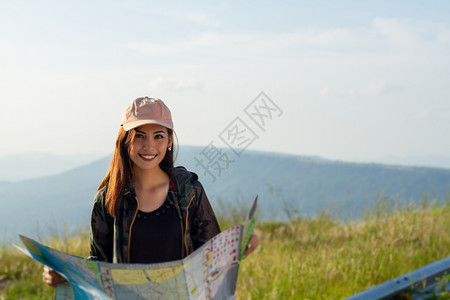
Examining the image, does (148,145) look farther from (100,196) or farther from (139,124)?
(100,196)

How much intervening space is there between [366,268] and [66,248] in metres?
3.35

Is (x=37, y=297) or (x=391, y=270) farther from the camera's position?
(x=391, y=270)

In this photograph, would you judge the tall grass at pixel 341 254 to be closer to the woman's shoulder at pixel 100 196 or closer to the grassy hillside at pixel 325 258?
the grassy hillside at pixel 325 258

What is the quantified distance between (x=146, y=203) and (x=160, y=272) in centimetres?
51

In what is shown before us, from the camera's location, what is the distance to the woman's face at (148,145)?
1.97m

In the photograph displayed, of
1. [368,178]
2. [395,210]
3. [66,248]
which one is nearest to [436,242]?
[395,210]

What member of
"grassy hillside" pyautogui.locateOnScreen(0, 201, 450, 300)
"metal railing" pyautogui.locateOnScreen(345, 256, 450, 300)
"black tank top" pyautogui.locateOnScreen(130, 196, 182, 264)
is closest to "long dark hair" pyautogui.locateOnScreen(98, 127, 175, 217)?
"black tank top" pyautogui.locateOnScreen(130, 196, 182, 264)

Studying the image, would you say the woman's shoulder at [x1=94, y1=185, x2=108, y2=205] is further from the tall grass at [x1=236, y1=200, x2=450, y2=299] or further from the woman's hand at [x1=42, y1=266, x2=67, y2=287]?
the tall grass at [x1=236, y1=200, x2=450, y2=299]

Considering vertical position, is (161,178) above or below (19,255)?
above

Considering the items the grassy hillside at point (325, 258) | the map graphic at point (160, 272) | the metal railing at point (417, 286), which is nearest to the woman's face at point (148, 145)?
the map graphic at point (160, 272)

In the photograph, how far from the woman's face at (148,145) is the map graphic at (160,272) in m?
0.51

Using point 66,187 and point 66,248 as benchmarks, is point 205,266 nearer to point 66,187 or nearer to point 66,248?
point 66,248

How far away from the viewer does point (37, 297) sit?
4.20 m

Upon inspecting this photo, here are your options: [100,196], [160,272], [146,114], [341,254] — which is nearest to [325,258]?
[341,254]
